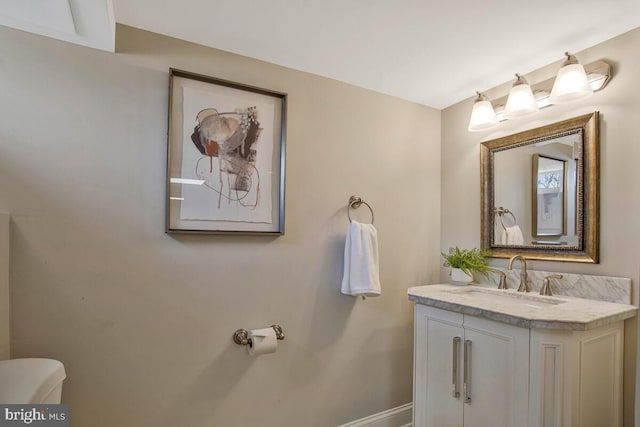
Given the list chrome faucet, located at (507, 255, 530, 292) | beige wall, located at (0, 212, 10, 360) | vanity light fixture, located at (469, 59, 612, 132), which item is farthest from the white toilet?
vanity light fixture, located at (469, 59, 612, 132)

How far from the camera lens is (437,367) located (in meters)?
1.74

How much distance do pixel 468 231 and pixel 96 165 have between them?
213 centimetres

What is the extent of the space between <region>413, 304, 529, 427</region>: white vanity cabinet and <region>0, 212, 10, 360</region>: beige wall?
1.80m

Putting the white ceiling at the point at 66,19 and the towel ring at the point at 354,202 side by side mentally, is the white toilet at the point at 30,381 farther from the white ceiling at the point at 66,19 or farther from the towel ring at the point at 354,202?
the towel ring at the point at 354,202

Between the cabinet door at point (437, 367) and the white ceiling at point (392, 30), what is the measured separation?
133cm

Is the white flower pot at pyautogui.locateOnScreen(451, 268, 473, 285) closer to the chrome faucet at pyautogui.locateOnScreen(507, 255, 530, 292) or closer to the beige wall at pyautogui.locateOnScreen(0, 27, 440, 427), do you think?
the chrome faucet at pyautogui.locateOnScreen(507, 255, 530, 292)

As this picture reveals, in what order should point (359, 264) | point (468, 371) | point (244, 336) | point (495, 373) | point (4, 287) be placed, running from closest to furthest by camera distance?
point (4, 287) → point (495, 373) → point (468, 371) → point (244, 336) → point (359, 264)

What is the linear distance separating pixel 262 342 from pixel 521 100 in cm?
184

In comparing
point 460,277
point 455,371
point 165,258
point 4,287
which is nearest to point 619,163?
point 460,277

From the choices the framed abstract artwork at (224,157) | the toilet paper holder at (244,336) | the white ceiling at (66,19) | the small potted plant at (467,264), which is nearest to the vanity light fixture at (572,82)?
the small potted plant at (467,264)

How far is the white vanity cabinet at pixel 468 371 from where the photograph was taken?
1.39 meters

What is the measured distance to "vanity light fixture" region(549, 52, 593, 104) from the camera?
1620mm

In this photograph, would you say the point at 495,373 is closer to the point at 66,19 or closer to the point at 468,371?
the point at 468,371

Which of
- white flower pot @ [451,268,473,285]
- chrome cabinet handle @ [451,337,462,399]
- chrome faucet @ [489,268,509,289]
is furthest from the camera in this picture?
white flower pot @ [451,268,473,285]
